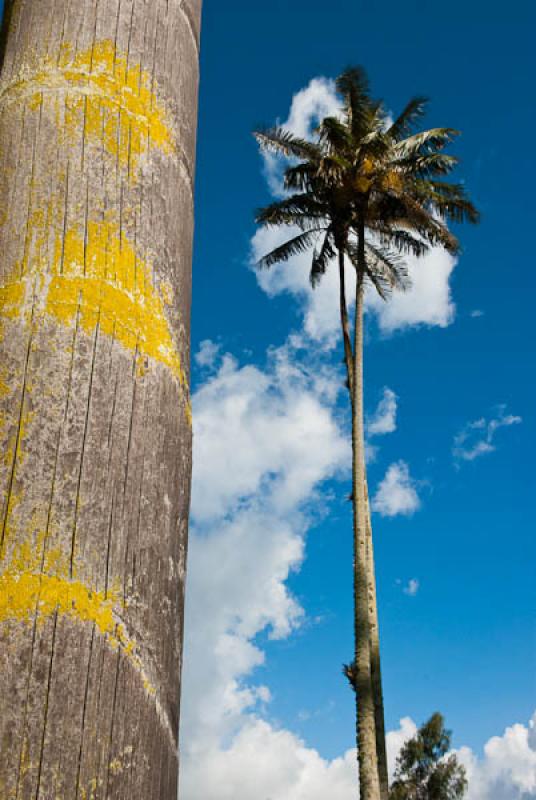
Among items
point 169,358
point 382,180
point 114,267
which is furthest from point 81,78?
point 382,180

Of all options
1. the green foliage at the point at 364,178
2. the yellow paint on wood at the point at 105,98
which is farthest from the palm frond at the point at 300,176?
the yellow paint on wood at the point at 105,98

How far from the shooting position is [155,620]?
836 millimetres

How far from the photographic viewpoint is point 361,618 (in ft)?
53.8

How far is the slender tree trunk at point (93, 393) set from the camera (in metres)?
0.76

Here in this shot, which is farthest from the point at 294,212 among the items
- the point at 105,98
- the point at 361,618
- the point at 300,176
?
the point at 105,98

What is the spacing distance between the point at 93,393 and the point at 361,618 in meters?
16.2

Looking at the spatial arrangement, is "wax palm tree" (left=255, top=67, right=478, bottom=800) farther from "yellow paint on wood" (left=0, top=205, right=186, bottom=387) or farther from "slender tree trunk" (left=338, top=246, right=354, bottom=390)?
"yellow paint on wood" (left=0, top=205, right=186, bottom=387)

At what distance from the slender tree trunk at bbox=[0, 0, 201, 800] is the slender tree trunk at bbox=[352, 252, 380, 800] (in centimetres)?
1551

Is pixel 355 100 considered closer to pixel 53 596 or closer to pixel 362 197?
pixel 362 197

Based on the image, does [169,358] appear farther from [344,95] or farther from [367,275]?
[367,275]

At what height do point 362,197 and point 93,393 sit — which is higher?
point 362,197

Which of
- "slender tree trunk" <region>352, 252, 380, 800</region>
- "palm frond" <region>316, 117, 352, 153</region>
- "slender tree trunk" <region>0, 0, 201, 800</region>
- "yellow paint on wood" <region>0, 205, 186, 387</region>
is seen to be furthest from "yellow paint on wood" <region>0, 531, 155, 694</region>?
"palm frond" <region>316, 117, 352, 153</region>

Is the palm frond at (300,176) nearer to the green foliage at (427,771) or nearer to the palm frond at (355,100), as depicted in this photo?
the palm frond at (355,100)

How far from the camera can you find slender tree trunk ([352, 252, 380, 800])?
596 inches
